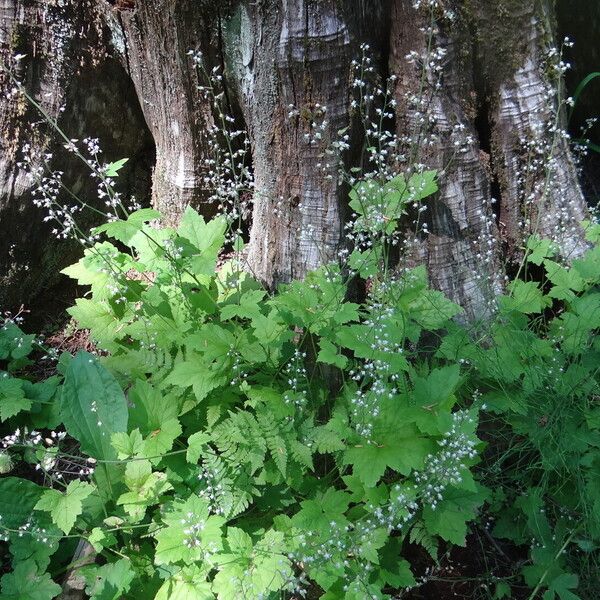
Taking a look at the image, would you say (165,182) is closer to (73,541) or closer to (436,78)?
(436,78)

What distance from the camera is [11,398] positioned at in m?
2.66

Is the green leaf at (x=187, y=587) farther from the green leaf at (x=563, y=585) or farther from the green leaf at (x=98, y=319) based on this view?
the green leaf at (x=563, y=585)

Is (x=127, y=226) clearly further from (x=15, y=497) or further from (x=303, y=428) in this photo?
(x=15, y=497)

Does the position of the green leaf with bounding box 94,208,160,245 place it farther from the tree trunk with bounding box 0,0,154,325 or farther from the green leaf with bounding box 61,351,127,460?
the tree trunk with bounding box 0,0,154,325

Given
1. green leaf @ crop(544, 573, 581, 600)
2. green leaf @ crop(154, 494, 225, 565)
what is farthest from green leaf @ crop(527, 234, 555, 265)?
green leaf @ crop(154, 494, 225, 565)

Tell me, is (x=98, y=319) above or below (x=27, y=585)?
above

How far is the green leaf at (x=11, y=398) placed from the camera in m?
2.61

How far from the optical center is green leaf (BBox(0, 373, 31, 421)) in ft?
8.57

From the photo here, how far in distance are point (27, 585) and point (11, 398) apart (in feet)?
2.30

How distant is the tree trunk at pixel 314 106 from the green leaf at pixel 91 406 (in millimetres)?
937

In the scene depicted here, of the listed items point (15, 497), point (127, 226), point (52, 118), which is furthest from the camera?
point (52, 118)

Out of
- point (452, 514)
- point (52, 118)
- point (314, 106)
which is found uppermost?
point (52, 118)

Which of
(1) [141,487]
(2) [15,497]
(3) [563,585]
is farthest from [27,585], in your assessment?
(3) [563,585]

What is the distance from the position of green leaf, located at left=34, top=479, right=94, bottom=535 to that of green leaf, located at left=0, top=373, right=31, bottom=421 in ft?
1.37
